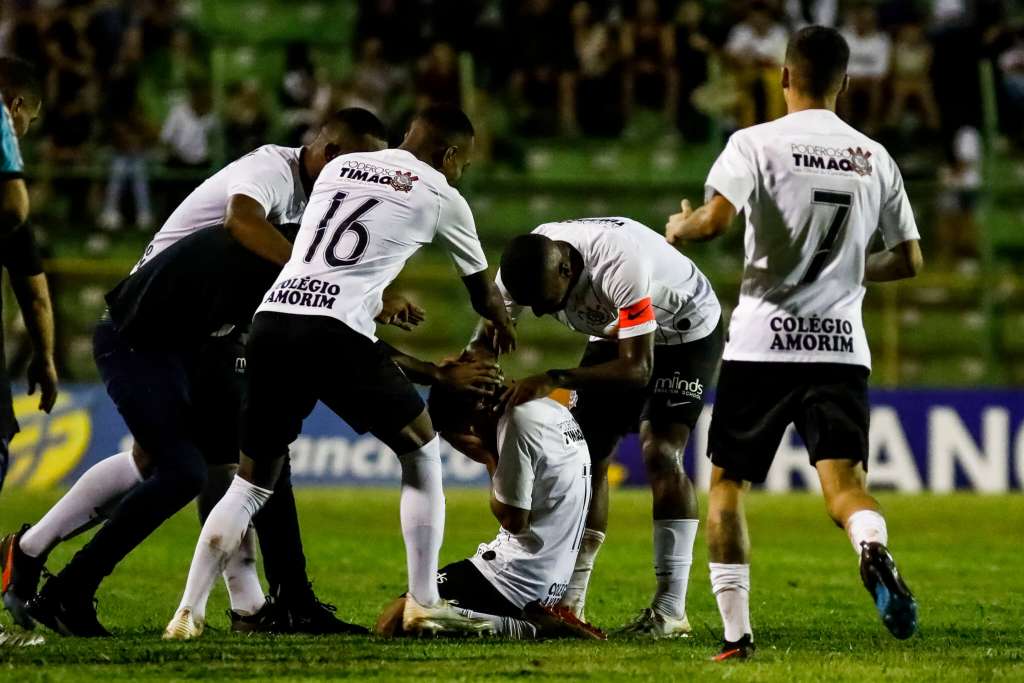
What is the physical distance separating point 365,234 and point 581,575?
2.07 metres

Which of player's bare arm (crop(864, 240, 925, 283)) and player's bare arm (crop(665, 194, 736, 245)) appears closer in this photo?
player's bare arm (crop(665, 194, 736, 245))

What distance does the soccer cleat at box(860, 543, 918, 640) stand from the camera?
19.1ft

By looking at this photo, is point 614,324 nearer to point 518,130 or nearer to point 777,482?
point 777,482

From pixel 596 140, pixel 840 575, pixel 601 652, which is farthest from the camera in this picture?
pixel 596 140

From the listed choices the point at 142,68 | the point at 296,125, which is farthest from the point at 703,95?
the point at 142,68

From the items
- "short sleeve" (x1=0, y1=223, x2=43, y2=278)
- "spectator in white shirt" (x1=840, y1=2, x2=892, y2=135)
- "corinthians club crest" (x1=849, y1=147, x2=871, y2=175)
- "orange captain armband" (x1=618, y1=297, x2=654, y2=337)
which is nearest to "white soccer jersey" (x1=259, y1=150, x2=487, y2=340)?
"orange captain armband" (x1=618, y1=297, x2=654, y2=337)

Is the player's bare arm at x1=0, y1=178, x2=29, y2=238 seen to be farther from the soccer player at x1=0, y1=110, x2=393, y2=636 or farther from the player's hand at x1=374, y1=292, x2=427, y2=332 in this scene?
the player's hand at x1=374, y1=292, x2=427, y2=332

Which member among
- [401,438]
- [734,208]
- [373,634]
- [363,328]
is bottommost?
[373,634]

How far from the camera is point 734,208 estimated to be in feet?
20.8

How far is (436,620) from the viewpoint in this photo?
7070 millimetres

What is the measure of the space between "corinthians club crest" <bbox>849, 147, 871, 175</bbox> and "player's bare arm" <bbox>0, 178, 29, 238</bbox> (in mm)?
3218

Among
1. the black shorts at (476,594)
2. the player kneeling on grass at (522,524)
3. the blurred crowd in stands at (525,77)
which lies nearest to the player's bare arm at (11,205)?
the player kneeling on grass at (522,524)

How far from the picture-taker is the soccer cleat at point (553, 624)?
7277 millimetres

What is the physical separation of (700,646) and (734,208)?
199cm
